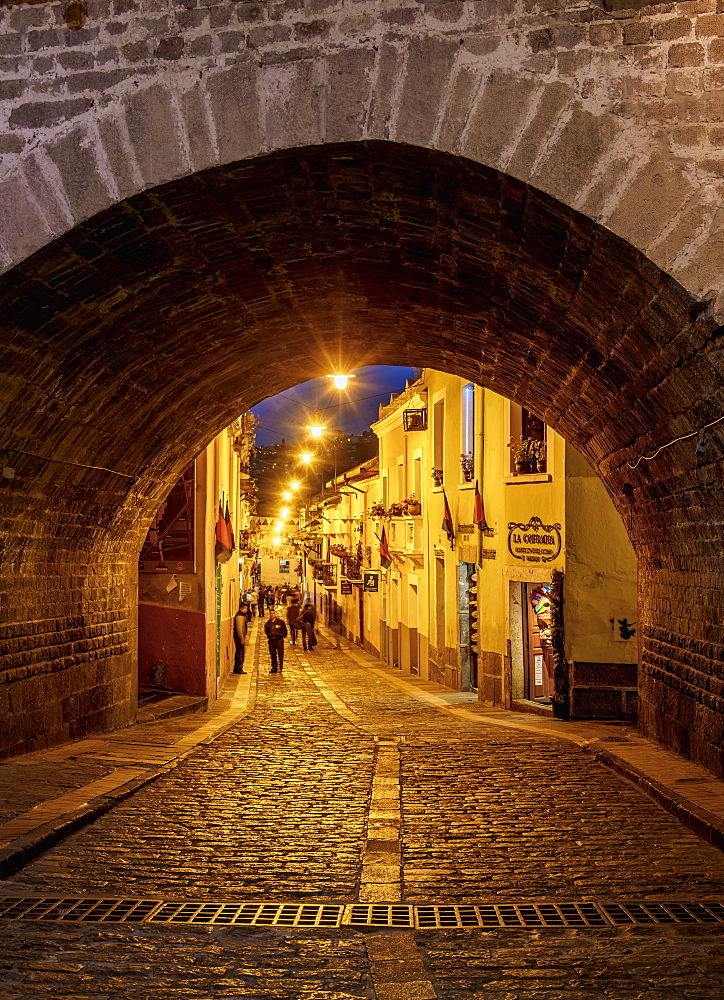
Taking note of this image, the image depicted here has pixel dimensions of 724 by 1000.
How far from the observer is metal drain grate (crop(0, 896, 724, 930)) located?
5.88 meters

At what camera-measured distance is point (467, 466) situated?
21266 mm

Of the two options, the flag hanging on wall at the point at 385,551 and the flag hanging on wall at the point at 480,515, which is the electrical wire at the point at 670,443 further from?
the flag hanging on wall at the point at 385,551

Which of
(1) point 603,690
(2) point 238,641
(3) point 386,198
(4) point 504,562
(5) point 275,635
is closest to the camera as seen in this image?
(3) point 386,198

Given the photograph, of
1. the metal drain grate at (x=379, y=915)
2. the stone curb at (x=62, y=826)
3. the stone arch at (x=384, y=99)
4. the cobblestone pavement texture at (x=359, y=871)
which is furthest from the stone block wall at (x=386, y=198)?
the metal drain grate at (x=379, y=915)

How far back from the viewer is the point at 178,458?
14539mm

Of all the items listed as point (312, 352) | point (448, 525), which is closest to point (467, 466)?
point (448, 525)

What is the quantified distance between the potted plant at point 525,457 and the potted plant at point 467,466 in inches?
133

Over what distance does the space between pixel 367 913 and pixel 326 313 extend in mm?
6507

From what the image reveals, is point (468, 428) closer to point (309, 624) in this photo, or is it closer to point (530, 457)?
point (530, 457)

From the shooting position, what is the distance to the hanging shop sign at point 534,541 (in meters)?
16.5

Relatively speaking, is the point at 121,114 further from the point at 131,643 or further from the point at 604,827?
the point at 131,643

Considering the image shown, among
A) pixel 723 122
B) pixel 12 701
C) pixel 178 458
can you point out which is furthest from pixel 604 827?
pixel 178 458

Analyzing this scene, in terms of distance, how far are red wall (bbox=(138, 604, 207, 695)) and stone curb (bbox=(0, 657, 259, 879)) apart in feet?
Result: 24.6

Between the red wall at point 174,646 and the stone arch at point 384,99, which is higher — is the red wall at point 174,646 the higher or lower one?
the lower one
